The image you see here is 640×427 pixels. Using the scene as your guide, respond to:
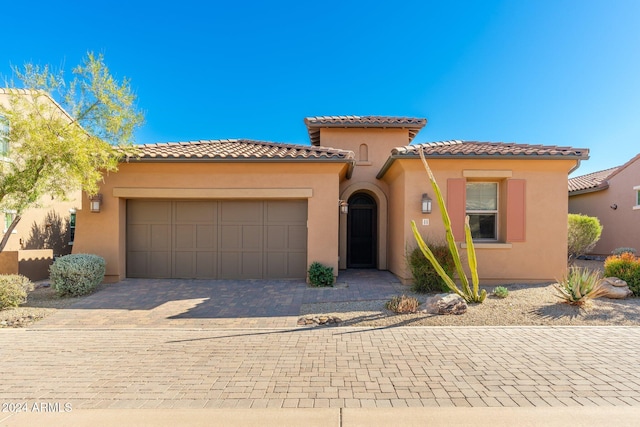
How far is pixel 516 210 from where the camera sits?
9172 mm

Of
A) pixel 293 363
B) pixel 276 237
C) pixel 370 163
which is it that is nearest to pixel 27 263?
pixel 276 237

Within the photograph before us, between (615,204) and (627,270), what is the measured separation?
10.2 metres

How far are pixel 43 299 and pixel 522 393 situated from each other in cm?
995

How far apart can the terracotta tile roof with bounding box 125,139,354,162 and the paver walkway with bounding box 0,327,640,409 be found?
16.7ft

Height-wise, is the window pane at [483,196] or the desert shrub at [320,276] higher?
the window pane at [483,196]

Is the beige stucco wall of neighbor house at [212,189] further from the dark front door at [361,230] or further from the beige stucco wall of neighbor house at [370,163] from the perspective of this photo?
the dark front door at [361,230]

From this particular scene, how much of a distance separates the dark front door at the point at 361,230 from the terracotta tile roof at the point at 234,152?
143 inches

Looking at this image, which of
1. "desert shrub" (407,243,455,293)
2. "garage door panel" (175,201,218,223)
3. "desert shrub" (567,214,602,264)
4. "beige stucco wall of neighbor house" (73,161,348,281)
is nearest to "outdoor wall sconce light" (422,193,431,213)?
"desert shrub" (407,243,455,293)

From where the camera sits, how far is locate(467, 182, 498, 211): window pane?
9.63m

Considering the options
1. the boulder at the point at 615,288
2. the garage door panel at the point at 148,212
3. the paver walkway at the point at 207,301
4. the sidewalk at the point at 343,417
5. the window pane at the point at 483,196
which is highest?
the window pane at the point at 483,196

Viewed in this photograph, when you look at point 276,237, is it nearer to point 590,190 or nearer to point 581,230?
point 581,230

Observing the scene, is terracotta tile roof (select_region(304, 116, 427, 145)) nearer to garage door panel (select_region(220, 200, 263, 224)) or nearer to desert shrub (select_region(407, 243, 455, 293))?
garage door panel (select_region(220, 200, 263, 224))

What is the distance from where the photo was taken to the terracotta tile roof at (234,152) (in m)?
9.19

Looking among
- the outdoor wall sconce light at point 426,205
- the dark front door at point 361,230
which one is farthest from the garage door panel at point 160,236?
the outdoor wall sconce light at point 426,205
